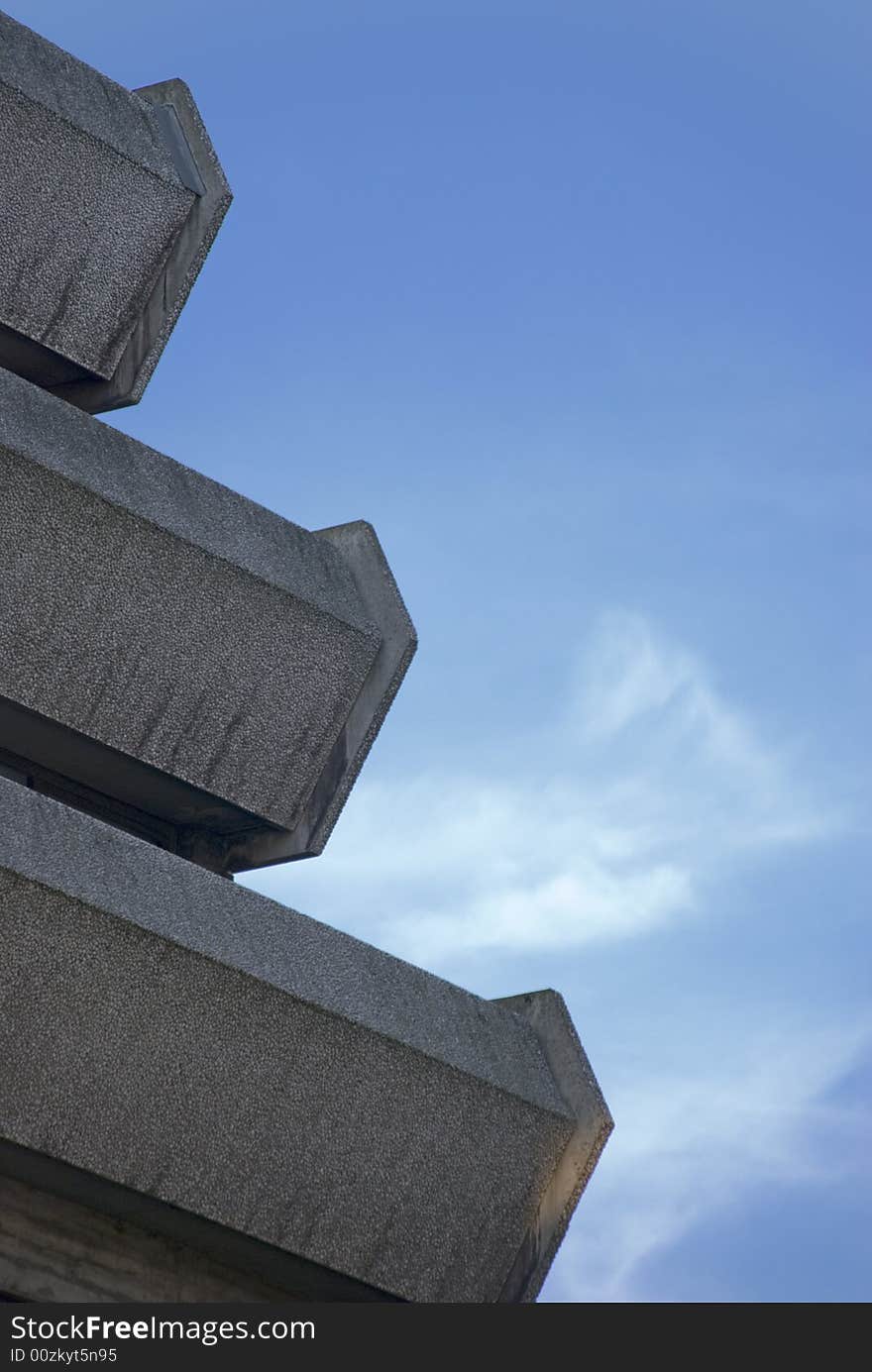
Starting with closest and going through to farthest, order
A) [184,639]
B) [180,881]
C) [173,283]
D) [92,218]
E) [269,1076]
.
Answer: [269,1076] < [180,881] < [184,639] < [92,218] < [173,283]

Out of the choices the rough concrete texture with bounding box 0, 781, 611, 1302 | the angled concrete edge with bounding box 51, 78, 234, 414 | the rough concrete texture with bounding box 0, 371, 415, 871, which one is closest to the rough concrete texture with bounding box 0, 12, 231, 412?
the angled concrete edge with bounding box 51, 78, 234, 414

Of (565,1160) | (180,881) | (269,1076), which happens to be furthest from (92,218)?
(565,1160)

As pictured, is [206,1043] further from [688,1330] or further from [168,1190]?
[688,1330]

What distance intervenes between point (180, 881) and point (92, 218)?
4766mm

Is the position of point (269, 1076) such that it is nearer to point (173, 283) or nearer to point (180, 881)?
point (180, 881)

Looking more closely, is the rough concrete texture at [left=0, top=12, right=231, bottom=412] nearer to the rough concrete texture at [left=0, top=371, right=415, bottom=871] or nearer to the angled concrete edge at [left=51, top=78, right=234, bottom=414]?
the angled concrete edge at [left=51, top=78, right=234, bottom=414]

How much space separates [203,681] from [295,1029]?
2.49m

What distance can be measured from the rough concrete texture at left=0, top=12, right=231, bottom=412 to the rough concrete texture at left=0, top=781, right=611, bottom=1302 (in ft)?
12.8

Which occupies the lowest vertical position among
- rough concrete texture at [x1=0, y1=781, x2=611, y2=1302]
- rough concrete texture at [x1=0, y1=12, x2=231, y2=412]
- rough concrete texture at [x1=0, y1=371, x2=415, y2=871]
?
rough concrete texture at [x1=0, y1=781, x2=611, y2=1302]

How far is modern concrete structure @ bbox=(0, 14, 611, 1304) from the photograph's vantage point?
12453 millimetres

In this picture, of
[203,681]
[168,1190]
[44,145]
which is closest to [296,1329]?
[168,1190]

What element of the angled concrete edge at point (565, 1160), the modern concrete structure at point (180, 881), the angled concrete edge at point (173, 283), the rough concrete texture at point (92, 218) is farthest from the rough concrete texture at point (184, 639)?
the angled concrete edge at point (565, 1160)

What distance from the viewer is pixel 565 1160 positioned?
555 inches

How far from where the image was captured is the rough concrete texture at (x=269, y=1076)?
12195 mm
